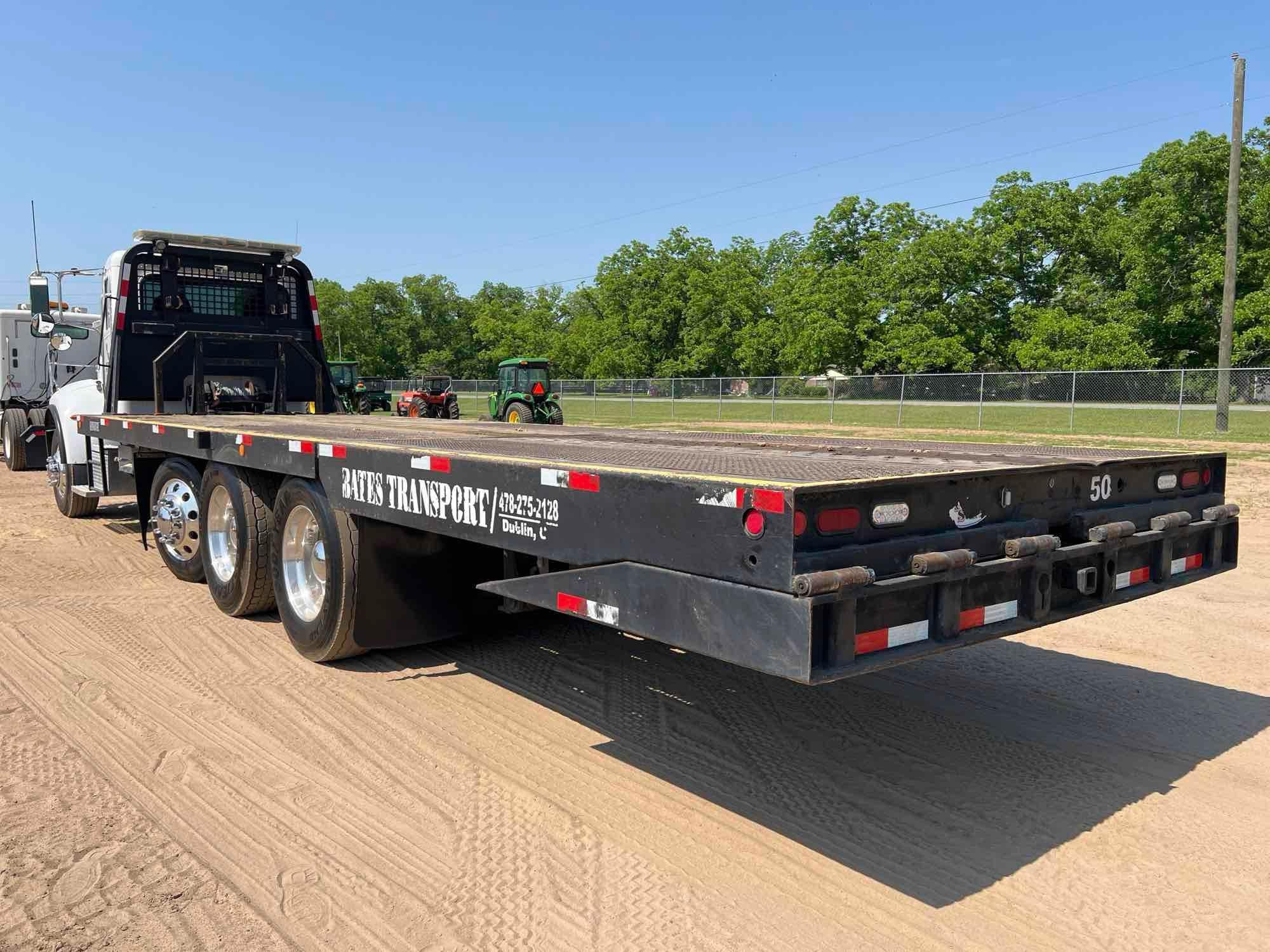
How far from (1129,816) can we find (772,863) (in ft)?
4.87

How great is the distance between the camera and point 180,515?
7.34 metres

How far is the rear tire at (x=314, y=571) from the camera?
5.03 m

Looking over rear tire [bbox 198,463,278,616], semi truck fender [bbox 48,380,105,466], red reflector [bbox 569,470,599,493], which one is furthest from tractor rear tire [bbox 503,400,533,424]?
red reflector [bbox 569,470,599,493]

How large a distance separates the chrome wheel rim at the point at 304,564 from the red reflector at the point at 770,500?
339 cm

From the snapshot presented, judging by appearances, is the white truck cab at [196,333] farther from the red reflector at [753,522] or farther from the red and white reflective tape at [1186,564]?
the red and white reflective tape at [1186,564]

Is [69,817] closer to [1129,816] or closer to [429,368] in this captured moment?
[1129,816]

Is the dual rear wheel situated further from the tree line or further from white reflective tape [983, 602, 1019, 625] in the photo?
the tree line

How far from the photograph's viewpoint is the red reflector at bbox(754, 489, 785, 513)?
2654mm

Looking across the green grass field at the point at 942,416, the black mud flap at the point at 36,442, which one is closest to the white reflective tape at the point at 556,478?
the black mud flap at the point at 36,442

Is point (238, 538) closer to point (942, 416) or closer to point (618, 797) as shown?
point (618, 797)

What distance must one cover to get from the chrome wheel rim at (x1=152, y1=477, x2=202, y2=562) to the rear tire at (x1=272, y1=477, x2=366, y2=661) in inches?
65.0

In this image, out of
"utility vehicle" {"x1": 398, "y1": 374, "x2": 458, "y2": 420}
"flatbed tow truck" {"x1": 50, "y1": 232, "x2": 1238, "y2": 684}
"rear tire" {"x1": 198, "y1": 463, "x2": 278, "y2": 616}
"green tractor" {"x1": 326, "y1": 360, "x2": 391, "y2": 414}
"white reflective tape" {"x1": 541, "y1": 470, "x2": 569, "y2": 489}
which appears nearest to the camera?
"flatbed tow truck" {"x1": 50, "y1": 232, "x2": 1238, "y2": 684}

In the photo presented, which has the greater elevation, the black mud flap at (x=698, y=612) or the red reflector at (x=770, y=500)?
the red reflector at (x=770, y=500)

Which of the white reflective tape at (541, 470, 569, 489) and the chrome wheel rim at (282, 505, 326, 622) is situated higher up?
the white reflective tape at (541, 470, 569, 489)
